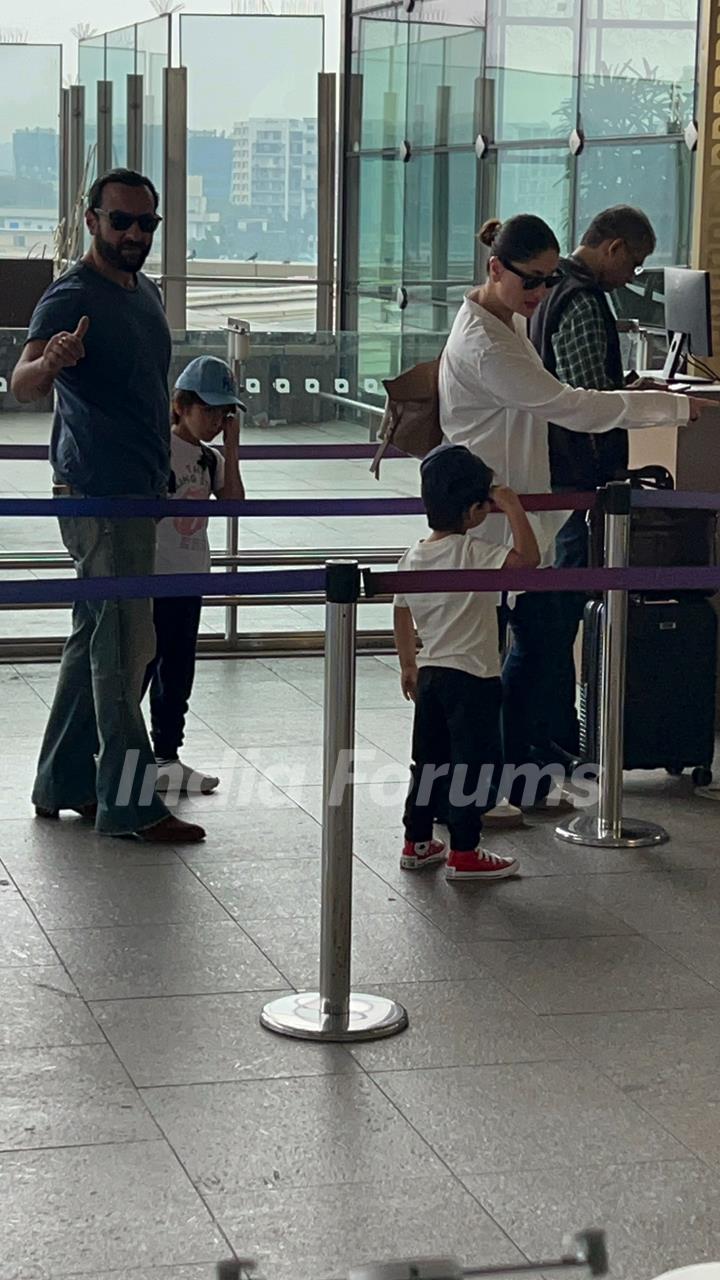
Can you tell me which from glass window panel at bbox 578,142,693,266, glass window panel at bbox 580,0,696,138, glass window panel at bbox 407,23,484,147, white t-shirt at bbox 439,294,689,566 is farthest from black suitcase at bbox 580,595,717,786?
glass window panel at bbox 407,23,484,147

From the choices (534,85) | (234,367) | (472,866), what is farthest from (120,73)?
(472,866)

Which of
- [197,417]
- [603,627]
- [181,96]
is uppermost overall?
[181,96]

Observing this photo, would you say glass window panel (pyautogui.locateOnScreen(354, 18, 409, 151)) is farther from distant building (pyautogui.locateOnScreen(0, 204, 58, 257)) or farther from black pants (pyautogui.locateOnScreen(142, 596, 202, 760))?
black pants (pyautogui.locateOnScreen(142, 596, 202, 760))

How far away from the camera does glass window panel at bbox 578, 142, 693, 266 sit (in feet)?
27.7

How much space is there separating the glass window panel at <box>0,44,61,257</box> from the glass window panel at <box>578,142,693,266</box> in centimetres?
253

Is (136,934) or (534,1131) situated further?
(136,934)

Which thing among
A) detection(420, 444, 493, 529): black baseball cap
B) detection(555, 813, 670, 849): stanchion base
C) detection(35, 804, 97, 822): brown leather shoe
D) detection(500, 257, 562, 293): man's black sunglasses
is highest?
detection(500, 257, 562, 293): man's black sunglasses

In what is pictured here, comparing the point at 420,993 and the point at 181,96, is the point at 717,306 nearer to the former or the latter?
the point at 181,96

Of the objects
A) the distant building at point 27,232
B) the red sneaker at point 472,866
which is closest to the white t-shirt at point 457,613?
the red sneaker at point 472,866

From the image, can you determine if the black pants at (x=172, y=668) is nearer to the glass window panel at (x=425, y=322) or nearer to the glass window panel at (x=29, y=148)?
the glass window panel at (x=29, y=148)

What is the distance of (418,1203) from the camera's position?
3641 millimetres

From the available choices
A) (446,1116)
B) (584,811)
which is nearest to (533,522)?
(584,811)

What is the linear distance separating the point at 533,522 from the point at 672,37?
3.13 metres

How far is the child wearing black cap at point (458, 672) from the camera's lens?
561 centimetres
